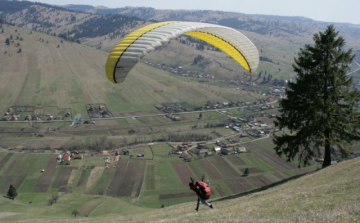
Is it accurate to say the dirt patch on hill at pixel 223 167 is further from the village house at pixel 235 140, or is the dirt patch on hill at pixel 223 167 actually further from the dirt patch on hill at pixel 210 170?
the village house at pixel 235 140

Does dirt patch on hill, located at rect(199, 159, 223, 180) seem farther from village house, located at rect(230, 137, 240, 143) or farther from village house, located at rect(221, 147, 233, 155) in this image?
village house, located at rect(230, 137, 240, 143)

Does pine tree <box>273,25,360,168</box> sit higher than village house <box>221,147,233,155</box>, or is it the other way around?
pine tree <box>273,25,360,168</box>

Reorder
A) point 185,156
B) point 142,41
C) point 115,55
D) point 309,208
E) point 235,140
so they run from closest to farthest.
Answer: point 309,208 → point 115,55 → point 142,41 → point 185,156 → point 235,140

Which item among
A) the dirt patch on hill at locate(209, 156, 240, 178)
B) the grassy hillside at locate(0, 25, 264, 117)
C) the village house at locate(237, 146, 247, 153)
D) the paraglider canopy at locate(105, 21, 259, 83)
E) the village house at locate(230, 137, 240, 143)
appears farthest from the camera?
the grassy hillside at locate(0, 25, 264, 117)

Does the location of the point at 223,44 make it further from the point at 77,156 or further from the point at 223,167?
the point at 77,156

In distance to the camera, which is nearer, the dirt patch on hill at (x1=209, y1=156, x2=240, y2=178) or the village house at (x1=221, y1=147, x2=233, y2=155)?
the dirt patch on hill at (x1=209, y1=156, x2=240, y2=178)

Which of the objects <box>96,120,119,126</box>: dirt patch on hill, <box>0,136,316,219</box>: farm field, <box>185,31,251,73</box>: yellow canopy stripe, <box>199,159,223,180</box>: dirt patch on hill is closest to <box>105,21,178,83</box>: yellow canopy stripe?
<box>185,31,251,73</box>: yellow canopy stripe

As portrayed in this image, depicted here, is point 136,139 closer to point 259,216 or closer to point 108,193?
point 108,193

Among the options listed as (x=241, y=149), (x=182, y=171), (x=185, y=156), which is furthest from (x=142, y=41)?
(x=241, y=149)

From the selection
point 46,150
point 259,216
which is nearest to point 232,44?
point 259,216
